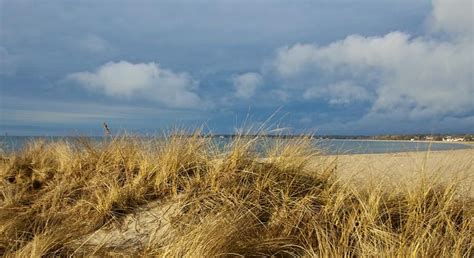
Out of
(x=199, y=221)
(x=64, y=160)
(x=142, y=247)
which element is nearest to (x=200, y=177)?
(x=199, y=221)

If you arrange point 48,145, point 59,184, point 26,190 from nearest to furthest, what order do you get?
1. point 59,184
2. point 26,190
3. point 48,145

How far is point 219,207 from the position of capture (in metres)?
4.79

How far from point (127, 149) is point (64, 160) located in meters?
1.11

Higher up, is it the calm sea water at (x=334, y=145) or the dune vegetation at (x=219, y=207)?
the calm sea water at (x=334, y=145)

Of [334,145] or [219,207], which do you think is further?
[334,145]

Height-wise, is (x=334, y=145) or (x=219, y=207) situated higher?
(x=334, y=145)

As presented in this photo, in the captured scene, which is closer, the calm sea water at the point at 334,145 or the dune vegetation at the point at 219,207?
the dune vegetation at the point at 219,207

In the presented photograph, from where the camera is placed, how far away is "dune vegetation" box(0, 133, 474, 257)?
4.03m

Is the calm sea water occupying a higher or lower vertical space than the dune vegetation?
higher

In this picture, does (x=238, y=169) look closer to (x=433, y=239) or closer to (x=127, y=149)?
(x=127, y=149)

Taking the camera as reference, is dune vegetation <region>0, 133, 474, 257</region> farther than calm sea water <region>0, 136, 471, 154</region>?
No

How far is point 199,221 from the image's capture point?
15.1 ft

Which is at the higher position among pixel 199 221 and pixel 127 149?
pixel 127 149

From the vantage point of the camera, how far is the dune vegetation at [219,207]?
4.03 meters
